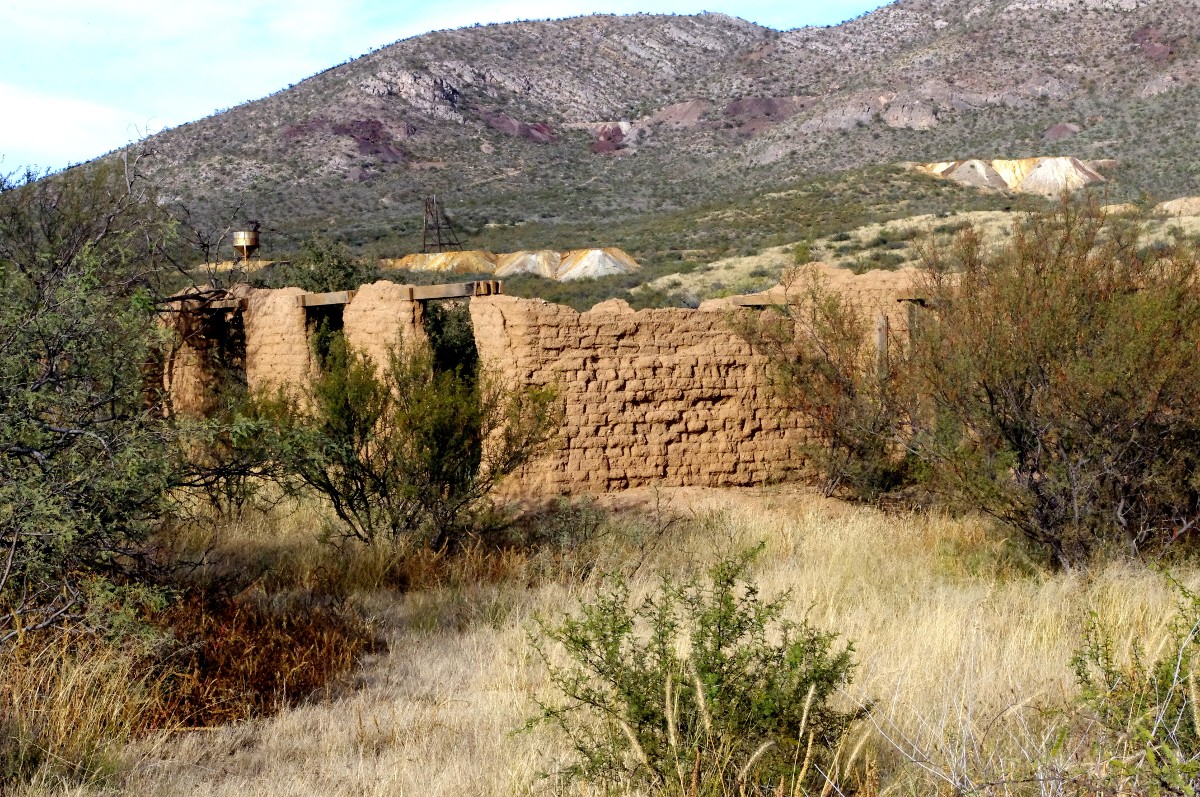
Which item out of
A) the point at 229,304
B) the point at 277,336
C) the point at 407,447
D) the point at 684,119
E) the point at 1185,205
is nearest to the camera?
the point at 407,447

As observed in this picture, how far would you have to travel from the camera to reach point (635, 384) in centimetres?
1134

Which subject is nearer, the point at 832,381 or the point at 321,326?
the point at 832,381

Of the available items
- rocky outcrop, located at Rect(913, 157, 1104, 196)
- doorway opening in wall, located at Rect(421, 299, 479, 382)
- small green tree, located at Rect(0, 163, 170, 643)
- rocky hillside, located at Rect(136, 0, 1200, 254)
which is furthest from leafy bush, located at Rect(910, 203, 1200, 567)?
rocky outcrop, located at Rect(913, 157, 1104, 196)

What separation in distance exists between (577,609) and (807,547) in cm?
250

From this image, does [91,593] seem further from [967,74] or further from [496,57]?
[496,57]

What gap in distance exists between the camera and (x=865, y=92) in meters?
49.1

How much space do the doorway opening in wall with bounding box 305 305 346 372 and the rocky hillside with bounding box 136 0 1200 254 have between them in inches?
885

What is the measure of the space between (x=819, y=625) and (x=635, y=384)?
5415mm

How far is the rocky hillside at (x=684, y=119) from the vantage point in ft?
139

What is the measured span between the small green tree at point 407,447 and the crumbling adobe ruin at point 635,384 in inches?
66.9

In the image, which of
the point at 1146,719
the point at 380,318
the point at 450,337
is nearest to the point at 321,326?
the point at 380,318

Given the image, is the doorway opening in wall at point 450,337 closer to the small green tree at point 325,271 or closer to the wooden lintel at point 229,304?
the small green tree at point 325,271

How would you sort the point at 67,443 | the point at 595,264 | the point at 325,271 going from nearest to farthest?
the point at 67,443 < the point at 325,271 < the point at 595,264

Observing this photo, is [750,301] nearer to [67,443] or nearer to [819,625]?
[819,625]
